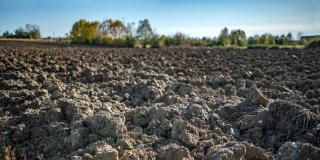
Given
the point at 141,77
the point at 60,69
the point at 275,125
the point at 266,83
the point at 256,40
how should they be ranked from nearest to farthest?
the point at 275,125
the point at 266,83
the point at 141,77
the point at 60,69
the point at 256,40

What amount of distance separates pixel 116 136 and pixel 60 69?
29.9ft

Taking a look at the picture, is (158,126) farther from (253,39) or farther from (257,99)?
(253,39)

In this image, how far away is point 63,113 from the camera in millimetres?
7281

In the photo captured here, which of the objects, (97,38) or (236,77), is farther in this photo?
(97,38)

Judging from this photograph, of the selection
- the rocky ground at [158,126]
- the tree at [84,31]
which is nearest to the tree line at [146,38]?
the tree at [84,31]

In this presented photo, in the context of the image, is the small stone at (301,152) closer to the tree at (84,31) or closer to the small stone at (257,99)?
the small stone at (257,99)

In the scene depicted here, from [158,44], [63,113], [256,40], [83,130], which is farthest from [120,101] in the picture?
[256,40]

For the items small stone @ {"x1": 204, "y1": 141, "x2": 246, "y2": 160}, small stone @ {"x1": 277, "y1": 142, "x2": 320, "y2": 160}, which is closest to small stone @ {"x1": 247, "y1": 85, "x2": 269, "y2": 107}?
small stone @ {"x1": 204, "y1": 141, "x2": 246, "y2": 160}

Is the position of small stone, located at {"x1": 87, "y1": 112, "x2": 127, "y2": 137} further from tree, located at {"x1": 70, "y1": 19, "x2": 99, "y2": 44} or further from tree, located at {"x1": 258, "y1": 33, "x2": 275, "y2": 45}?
tree, located at {"x1": 258, "y1": 33, "x2": 275, "y2": 45}

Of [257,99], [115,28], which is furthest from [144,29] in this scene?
[257,99]

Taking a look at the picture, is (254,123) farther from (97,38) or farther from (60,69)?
(97,38)

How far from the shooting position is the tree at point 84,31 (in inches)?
2474

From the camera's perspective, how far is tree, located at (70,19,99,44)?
206ft

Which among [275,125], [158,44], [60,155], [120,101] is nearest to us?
[60,155]
